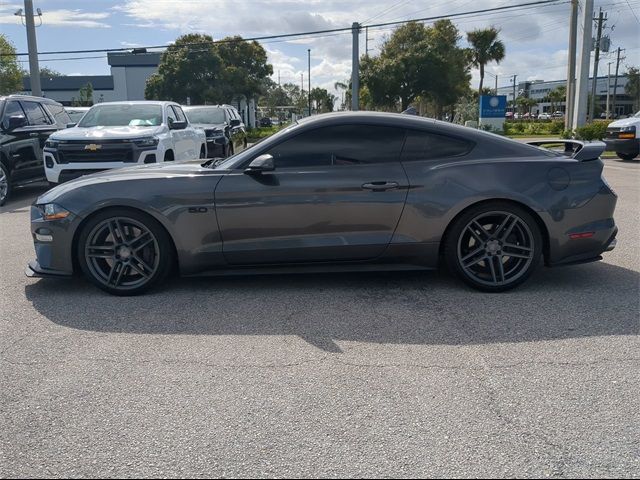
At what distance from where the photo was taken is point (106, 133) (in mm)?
10086

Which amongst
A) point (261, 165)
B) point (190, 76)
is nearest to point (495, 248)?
point (261, 165)

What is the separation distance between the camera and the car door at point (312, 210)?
4.91 meters

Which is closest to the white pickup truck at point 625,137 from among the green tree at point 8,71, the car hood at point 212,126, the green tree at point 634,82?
the car hood at point 212,126

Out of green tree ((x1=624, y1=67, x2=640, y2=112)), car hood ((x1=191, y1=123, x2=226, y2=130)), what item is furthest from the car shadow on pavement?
green tree ((x1=624, y1=67, x2=640, y2=112))

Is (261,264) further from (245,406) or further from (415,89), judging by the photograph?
(415,89)

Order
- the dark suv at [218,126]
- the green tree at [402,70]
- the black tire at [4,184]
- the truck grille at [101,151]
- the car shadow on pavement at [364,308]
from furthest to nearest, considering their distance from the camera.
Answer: the green tree at [402,70], the dark suv at [218,126], the black tire at [4,184], the truck grille at [101,151], the car shadow on pavement at [364,308]

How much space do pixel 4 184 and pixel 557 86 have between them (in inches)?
5103

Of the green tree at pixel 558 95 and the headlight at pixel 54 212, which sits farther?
the green tree at pixel 558 95

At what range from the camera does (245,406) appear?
3.16m

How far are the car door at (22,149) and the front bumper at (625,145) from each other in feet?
49.2

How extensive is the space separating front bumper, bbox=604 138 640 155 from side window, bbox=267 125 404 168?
48.0ft

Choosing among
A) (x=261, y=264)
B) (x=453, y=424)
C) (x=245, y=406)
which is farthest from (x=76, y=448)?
(x=261, y=264)

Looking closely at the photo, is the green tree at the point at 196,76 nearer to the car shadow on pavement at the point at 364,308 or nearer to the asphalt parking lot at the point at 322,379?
the car shadow on pavement at the point at 364,308

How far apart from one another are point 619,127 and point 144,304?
16570mm
